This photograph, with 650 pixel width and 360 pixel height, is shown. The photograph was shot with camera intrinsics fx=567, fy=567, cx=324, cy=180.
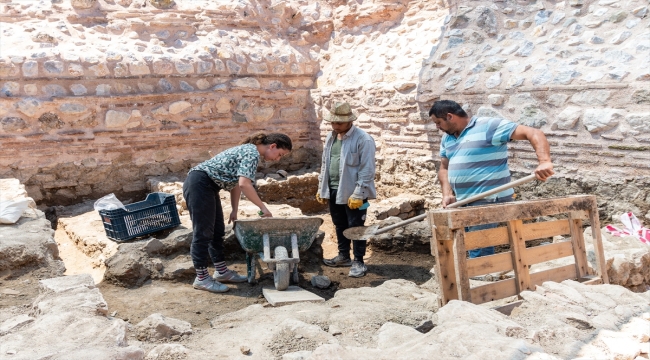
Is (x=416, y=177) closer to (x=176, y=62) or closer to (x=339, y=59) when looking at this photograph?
(x=339, y=59)

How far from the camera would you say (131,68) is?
27.2ft

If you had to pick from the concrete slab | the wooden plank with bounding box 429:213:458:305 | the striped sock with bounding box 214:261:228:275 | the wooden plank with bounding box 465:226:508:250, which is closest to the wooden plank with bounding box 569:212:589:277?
the wooden plank with bounding box 465:226:508:250

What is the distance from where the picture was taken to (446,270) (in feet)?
12.2

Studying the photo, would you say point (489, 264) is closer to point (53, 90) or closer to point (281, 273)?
point (281, 273)

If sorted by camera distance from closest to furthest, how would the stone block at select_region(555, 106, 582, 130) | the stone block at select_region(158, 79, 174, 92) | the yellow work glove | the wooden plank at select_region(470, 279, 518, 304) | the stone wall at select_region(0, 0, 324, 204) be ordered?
the wooden plank at select_region(470, 279, 518, 304) → the yellow work glove → the stone block at select_region(555, 106, 582, 130) → the stone wall at select_region(0, 0, 324, 204) → the stone block at select_region(158, 79, 174, 92)

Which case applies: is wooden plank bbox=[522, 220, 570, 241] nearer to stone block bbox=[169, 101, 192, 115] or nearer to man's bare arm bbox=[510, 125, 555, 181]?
man's bare arm bbox=[510, 125, 555, 181]

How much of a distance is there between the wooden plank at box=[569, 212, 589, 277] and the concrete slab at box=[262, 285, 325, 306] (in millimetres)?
1914

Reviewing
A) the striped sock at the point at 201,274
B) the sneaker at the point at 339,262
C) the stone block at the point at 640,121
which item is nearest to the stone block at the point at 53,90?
the striped sock at the point at 201,274

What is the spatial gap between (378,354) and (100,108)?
266 inches

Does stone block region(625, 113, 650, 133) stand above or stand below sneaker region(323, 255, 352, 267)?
above

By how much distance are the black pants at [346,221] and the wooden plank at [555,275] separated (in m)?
1.98

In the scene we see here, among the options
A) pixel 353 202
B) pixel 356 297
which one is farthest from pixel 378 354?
pixel 353 202

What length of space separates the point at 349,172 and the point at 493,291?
2.16m

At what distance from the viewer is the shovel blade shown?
5.25 metres
